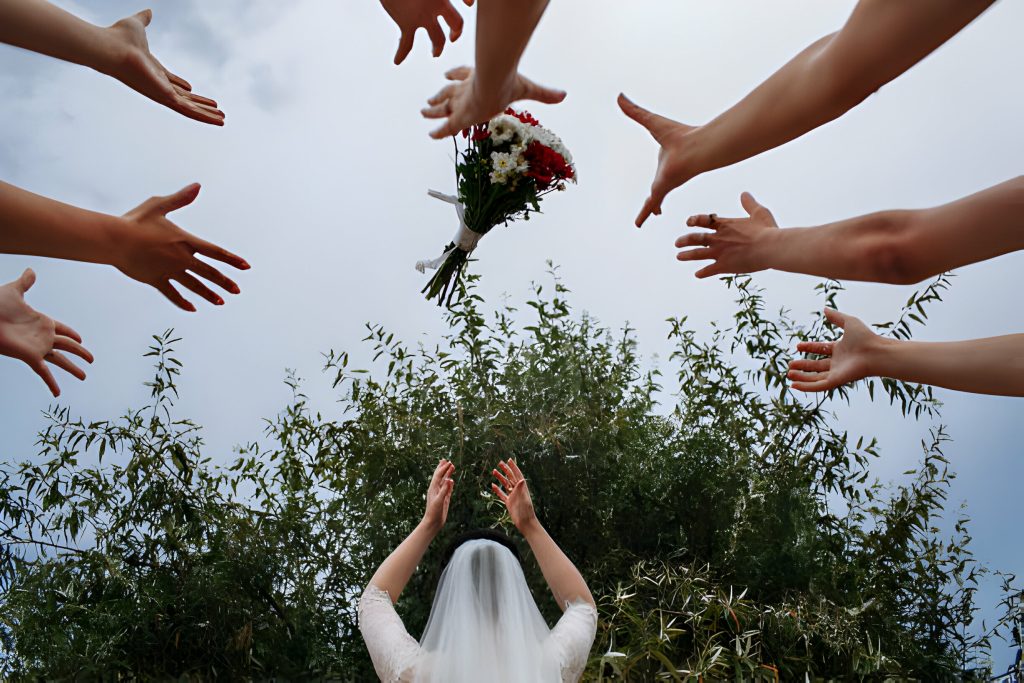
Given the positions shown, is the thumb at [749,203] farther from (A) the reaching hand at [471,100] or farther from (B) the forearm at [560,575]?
(B) the forearm at [560,575]

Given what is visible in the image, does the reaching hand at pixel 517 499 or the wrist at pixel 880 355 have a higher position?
the wrist at pixel 880 355

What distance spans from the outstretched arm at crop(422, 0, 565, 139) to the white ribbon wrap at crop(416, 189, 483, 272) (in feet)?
3.67

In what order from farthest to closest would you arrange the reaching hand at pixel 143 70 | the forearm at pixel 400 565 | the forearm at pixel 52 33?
the forearm at pixel 400 565 → the reaching hand at pixel 143 70 → the forearm at pixel 52 33

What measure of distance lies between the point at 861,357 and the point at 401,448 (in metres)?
2.44

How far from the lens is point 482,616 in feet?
9.23

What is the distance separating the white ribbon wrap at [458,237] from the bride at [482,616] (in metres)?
0.65

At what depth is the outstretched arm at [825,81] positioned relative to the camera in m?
1.39

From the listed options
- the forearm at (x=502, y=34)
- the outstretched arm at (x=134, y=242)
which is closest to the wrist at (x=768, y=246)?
the forearm at (x=502, y=34)

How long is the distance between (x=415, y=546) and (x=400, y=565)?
0.26 ft

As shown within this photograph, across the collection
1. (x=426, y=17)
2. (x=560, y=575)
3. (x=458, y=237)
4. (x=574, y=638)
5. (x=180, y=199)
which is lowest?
(x=574, y=638)

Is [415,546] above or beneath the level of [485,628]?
above

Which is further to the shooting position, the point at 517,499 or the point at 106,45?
the point at 517,499

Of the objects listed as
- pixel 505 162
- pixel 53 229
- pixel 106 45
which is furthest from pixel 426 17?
pixel 505 162

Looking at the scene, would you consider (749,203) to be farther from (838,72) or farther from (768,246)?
(838,72)
